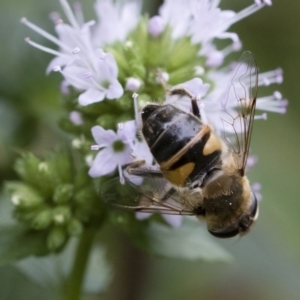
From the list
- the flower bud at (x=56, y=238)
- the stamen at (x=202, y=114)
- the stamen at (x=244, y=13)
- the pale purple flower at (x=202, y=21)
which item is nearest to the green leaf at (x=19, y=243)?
the flower bud at (x=56, y=238)

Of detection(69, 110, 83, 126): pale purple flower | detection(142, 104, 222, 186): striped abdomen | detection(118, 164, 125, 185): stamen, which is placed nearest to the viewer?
detection(142, 104, 222, 186): striped abdomen

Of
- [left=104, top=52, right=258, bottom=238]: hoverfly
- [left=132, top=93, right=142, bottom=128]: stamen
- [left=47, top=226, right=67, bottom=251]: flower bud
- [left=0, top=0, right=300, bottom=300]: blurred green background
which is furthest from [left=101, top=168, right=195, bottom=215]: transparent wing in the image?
[left=0, top=0, right=300, bottom=300]: blurred green background

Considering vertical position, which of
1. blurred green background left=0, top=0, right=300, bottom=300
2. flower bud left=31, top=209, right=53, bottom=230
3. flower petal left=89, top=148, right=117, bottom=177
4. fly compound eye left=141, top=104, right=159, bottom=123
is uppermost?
fly compound eye left=141, top=104, right=159, bottom=123

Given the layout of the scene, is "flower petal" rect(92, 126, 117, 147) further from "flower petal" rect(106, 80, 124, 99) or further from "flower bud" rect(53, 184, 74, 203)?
"flower bud" rect(53, 184, 74, 203)

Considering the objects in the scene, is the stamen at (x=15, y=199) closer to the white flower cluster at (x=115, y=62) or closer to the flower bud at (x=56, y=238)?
the flower bud at (x=56, y=238)

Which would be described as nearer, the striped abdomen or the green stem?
the striped abdomen

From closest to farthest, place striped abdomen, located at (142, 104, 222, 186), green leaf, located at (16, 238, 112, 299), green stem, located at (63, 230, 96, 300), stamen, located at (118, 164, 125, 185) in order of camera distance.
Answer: striped abdomen, located at (142, 104, 222, 186), stamen, located at (118, 164, 125, 185), green stem, located at (63, 230, 96, 300), green leaf, located at (16, 238, 112, 299)
